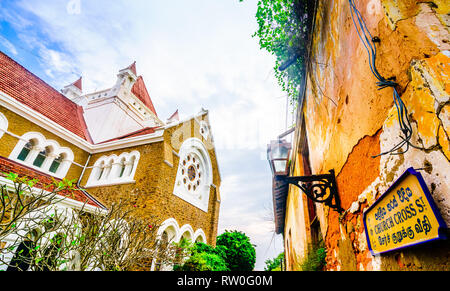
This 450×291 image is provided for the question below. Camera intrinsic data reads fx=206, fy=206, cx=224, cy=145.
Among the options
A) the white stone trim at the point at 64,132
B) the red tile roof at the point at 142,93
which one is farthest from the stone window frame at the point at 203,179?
the red tile roof at the point at 142,93

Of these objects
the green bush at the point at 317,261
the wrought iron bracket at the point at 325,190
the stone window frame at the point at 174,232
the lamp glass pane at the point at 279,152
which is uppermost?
the lamp glass pane at the point at 279,152

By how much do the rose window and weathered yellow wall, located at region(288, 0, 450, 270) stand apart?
9.90 meters

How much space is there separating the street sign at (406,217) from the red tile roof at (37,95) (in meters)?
12.7

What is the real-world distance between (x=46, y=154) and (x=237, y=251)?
11280mm

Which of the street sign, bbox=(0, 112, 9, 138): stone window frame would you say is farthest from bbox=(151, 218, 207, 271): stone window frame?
the street sign

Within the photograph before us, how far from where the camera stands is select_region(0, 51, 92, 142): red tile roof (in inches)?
369

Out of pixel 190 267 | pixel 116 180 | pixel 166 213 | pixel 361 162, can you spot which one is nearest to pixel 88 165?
pixel 116 180

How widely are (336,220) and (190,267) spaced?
7773mm

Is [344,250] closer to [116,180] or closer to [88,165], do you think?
[116,180]

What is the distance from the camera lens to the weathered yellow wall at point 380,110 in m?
0.99

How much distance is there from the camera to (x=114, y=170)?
10.5 meters

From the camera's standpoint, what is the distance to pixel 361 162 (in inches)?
70.7

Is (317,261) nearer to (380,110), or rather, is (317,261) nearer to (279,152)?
(279,152)

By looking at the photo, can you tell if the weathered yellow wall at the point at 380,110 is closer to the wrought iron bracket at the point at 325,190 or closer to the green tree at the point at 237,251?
the wrought iron bracket at the point at 325,190
